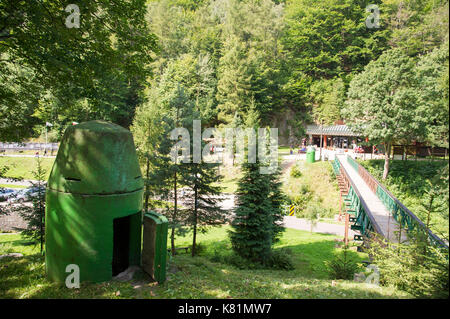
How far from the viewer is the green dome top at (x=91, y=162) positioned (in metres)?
5.84

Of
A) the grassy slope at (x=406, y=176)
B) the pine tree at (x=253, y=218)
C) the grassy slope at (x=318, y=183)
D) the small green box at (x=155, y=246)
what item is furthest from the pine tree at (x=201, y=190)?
the grassy slope at (x=406, y=176)

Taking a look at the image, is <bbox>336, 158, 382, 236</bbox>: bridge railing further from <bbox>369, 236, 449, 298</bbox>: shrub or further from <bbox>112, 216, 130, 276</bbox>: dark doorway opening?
<bbox>112, 216, 130, 276</bbox>: dark doorway opening

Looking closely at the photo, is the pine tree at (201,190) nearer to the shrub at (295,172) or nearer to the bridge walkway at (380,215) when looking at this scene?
the bridge walkway at (380,215)

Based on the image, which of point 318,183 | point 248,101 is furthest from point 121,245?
point 248,101

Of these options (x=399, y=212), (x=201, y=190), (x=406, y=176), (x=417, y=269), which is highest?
(x=201, y=190)

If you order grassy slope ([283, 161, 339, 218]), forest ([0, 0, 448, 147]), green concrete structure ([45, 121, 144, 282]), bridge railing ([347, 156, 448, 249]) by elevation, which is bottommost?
grassy slope ([283, 161, 339, 218])

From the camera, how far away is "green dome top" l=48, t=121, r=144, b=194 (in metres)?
5.84

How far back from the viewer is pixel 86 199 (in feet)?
19.0

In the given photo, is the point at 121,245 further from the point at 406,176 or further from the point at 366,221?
the point at 406,176

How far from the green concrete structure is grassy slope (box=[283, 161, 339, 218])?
78.3 ft

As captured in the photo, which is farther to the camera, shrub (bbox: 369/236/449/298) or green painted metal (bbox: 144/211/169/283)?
green painted metal (bbox: 144/211/169/283)

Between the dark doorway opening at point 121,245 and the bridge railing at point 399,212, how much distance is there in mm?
7330

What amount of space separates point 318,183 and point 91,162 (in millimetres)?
27930

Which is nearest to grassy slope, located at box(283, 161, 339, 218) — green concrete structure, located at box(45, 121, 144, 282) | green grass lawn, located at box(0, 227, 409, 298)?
green grass lawn, located at box(0, 227, 409, 298)
